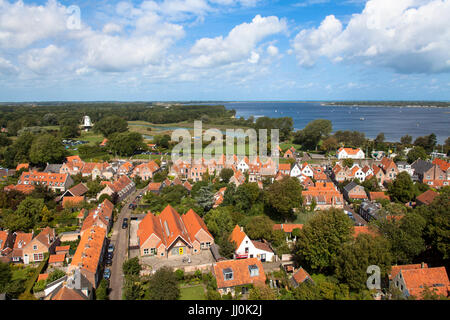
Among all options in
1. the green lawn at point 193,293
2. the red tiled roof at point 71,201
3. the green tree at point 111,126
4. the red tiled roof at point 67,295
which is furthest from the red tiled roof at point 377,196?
the green tree at point 111,126

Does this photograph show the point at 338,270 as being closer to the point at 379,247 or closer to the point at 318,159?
the point at 379,247

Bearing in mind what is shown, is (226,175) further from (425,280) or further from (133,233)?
(425,280)

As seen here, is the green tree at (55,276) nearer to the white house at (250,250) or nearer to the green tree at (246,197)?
the white house at (250,250)

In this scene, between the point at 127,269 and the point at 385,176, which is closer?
the point at 127,269

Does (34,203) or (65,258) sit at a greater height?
(34,203)

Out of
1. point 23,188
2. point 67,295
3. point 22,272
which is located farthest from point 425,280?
point 23,188

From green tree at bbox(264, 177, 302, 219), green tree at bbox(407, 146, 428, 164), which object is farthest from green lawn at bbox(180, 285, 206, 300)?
green tree at bbox(407, 146, 428, 164)
